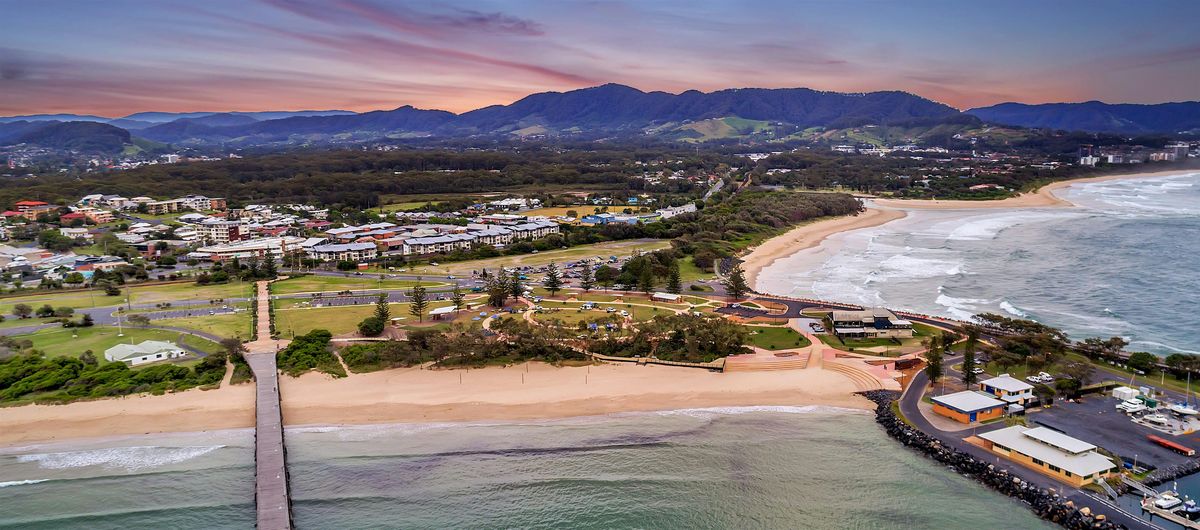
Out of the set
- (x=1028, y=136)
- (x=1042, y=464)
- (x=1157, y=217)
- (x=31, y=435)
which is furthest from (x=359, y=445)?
(x=1028, y=136)

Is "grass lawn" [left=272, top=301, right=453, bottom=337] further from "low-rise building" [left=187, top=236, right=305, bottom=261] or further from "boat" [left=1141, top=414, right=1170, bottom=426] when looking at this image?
"boat" [left=1141, top=414, right=1170, bottom=426]

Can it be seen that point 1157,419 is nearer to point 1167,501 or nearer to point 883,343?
point 1167,501

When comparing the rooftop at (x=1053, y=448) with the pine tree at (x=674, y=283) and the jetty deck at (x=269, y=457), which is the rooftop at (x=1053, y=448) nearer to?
the jetty deck at (x=269, y=457)

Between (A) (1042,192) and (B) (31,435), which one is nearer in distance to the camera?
(B) (31,435)

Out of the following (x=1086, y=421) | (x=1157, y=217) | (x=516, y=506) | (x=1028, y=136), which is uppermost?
(x=1028, y=136)

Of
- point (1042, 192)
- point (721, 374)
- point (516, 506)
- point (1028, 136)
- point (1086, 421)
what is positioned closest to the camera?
point (516, 506)

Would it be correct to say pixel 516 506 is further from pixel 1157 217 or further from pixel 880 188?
pixel 880 188

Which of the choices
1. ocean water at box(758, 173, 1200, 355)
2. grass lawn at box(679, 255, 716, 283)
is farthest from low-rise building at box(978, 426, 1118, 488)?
grass lawn at box(679, 255, 716, 283)
